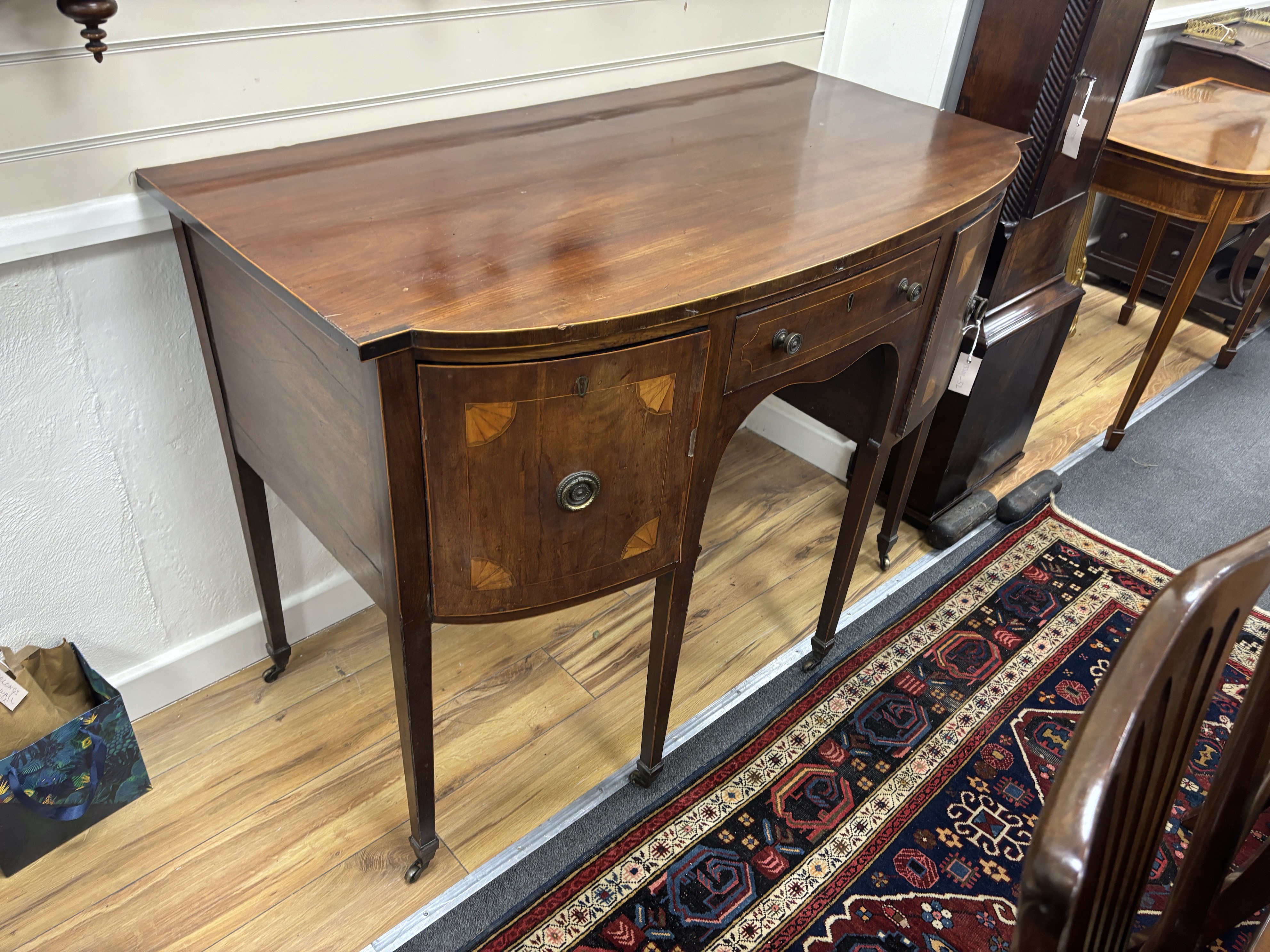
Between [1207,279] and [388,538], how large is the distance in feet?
9.91

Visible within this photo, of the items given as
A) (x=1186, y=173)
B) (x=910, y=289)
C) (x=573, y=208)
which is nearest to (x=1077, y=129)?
(x=1186, y=173)

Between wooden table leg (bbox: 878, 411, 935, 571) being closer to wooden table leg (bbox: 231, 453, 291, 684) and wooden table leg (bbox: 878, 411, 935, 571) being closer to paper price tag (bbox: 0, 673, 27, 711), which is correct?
wooden table leg (bbox: 231, 453, 291, 684)

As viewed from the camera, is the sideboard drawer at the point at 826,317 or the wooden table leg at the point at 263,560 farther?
the wooden table leg at the point at 263,560

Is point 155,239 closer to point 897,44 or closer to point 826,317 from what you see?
point 826,317

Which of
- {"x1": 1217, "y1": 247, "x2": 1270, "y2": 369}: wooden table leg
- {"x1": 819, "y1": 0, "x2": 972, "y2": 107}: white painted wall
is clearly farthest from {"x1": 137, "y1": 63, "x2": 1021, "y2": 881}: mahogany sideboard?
{"x1": 1217, "y1": 247, "x2": 1270, "y2": 369}: wooden table leg

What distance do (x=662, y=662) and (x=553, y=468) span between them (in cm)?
45

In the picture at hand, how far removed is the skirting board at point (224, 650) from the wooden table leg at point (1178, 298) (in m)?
1.83

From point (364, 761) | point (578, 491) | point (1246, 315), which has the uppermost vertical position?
point (578, 491)

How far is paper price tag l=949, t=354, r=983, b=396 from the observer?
167 cm

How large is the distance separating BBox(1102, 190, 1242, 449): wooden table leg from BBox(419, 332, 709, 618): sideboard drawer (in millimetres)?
1564

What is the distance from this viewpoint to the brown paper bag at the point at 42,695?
1.19 metres

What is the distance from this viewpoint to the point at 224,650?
1510 mm

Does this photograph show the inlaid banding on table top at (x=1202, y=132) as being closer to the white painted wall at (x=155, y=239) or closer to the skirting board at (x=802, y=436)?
the skirting board at (x=802, y=436)

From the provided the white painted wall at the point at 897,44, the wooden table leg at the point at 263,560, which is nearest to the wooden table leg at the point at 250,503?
the wooden table leg at the point at 263,560
